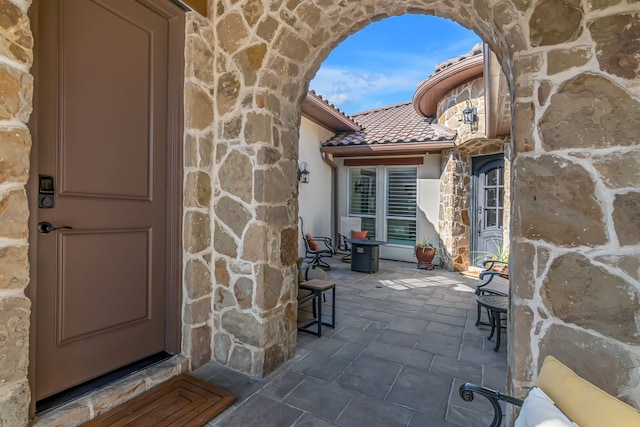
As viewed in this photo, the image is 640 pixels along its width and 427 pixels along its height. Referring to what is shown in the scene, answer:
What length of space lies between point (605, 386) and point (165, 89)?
3.09 meters

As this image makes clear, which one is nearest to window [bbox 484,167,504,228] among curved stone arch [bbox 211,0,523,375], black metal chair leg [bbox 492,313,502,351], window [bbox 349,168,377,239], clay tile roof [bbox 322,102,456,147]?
clay tile roof [bbox 322,102,456,147]

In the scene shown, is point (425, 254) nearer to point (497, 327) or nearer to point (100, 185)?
point (497, 327)

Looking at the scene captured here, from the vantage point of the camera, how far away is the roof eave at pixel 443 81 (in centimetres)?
530

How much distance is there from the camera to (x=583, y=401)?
3.18 feet

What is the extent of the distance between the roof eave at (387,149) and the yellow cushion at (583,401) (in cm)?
576

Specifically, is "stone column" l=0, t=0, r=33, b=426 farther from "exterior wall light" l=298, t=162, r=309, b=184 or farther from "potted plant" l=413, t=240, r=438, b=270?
"potted plant" l=413, t=240, r=438, b=270

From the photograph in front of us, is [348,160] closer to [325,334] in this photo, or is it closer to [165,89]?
[325,334]

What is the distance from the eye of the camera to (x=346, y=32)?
102 inches

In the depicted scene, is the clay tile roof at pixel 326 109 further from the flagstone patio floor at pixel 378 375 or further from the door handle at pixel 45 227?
the door handle at pixel 45 227

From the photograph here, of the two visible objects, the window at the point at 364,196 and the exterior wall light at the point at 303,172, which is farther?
the window at the point at 364,196

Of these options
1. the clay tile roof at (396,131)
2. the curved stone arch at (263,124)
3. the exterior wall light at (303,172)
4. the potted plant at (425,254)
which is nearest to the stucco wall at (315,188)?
the exterior wall light at (303,172)

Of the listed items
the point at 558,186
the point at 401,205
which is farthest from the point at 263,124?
the point at 401,205

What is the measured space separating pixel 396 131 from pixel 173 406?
7.12 m

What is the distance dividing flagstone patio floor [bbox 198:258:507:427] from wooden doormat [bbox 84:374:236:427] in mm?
87
